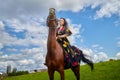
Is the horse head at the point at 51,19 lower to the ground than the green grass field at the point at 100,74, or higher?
higher

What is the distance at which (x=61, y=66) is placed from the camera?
8.92m

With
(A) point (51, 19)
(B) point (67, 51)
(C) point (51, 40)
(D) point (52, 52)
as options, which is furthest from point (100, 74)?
(A) point (51, 19)

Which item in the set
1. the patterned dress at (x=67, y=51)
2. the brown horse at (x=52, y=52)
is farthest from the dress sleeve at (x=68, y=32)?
the brown horse at (x=52, y=52)

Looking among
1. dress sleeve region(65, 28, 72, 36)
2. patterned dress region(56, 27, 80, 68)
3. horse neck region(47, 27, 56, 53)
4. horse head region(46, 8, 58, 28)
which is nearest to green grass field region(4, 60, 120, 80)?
patterned dress region(56, 27, 80, 68)

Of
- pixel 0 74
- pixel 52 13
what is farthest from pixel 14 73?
pixel 52 13

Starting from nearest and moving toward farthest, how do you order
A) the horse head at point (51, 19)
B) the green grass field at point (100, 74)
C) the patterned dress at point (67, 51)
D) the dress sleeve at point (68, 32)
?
the horse head at point (51, 19) < the patterned dress at point (67, 51) < the dress sleeve at point (68, 32) < the green grass field at point (100, 74)

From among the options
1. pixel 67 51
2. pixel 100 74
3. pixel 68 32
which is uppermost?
pixel 68 32

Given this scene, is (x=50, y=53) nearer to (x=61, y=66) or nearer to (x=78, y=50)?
(x=61, y=66)

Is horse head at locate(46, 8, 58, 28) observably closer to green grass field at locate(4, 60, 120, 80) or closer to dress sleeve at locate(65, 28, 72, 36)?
dress sleeve at locate(65, 28, 72, 36)

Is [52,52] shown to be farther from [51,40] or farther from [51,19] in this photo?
[51,19]

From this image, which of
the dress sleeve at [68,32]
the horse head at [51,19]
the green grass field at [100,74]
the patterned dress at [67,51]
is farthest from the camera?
the green grass field at [100,74]

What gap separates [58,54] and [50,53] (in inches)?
12.5

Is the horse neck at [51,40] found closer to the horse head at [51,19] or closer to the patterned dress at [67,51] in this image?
the horse head at [51,19]

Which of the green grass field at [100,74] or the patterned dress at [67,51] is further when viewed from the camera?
the green grass field at [100,74]
